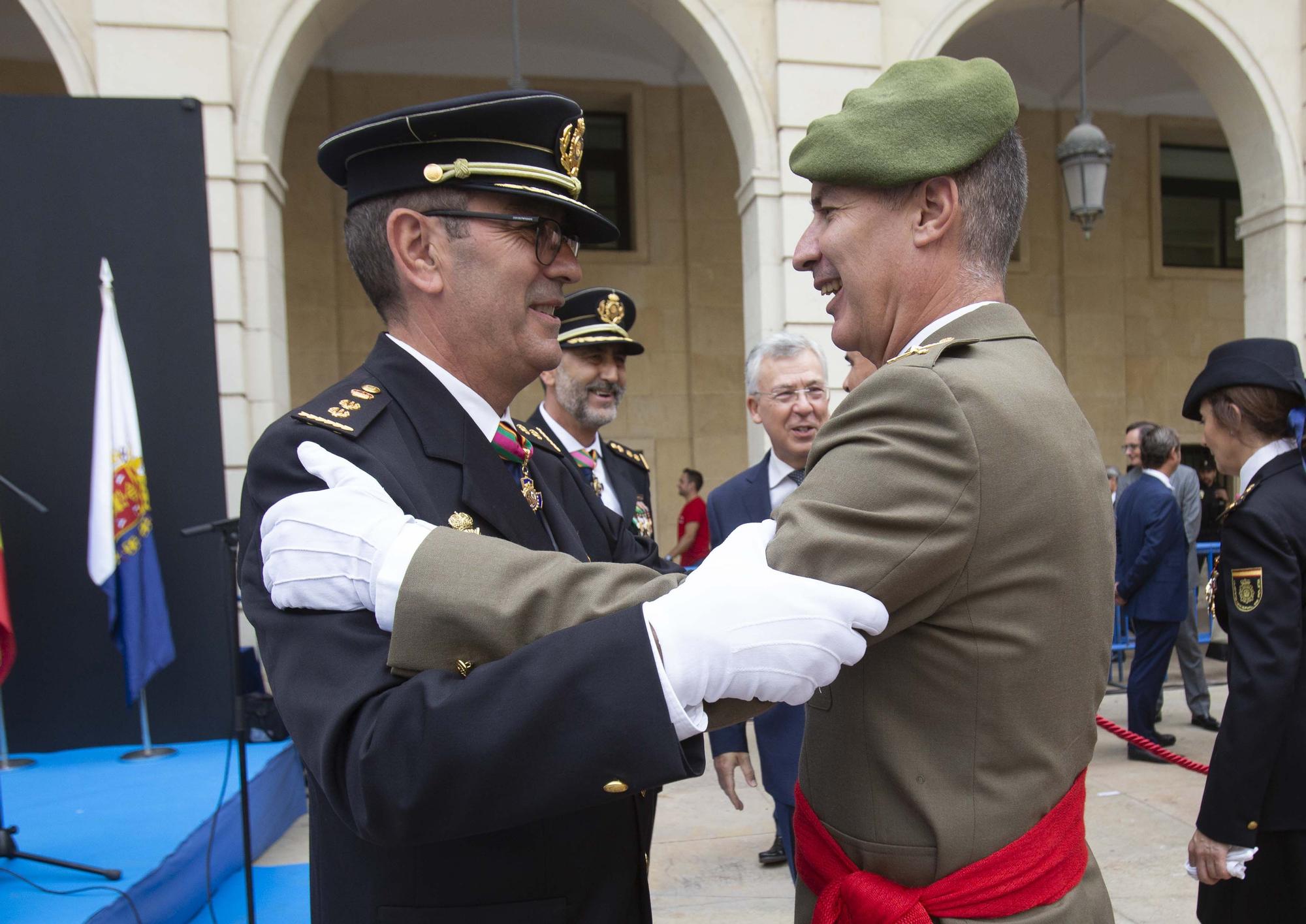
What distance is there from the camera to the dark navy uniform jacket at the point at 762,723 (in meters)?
2.95

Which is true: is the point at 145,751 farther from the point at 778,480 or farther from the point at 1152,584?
the point at 1152,584

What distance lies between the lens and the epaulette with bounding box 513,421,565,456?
6.40 ft

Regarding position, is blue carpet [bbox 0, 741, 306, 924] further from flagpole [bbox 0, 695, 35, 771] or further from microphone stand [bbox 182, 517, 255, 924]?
microphone stand [bbox 182, 517, 255, 924]

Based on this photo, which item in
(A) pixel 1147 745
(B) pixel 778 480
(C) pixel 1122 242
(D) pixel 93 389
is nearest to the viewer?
(A) pixel 1147 745

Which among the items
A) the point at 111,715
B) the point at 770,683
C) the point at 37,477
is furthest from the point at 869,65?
the point at 770,683

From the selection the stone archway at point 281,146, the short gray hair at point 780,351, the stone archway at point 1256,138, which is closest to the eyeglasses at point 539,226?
the short gray hair at point 780,351

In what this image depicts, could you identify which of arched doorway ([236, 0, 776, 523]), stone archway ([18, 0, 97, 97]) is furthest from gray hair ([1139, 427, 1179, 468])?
stone archway ([18, 0, 97, 97])

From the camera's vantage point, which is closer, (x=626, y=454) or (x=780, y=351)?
(x=780, y=351)

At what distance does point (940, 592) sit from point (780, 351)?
2.58 metres

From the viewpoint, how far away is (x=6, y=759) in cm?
478

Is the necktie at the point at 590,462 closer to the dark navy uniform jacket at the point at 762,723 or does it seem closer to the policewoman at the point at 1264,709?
the dark navy uniform jacket at the point at 762,723

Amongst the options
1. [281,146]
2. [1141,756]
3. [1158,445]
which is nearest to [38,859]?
[281,146]

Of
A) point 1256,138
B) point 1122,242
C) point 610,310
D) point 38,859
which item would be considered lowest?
point 38,859

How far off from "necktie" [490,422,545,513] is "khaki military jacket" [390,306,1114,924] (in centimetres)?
56
